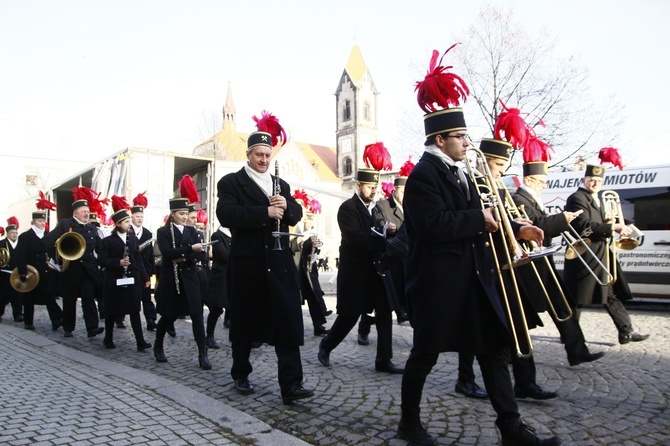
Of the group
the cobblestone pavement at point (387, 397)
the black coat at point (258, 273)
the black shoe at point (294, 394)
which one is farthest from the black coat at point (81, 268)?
the black shoe at point (294, 394)

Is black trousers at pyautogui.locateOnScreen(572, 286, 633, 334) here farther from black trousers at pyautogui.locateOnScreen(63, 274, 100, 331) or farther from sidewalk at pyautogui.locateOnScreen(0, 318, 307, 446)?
black trousers at pyautogui.locateOnScreen(63, 274, 100, 331)

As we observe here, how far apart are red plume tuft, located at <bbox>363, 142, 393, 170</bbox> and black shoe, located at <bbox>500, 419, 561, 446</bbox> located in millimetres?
4472

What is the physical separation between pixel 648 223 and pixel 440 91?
31.3 feet

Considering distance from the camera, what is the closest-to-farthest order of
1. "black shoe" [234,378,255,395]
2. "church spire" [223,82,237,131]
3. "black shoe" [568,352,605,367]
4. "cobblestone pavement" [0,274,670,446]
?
"cobblestone pavement" [0,274,670,446]
"black shoe" [234,378,255,395]
"black shoe" [568,352,605,367]
"church spire" [223,82,237,131]

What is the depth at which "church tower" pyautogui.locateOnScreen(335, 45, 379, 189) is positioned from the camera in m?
79.5

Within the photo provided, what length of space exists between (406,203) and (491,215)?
0.54 meters

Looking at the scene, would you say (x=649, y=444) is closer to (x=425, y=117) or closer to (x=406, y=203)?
(x=406, y=203)

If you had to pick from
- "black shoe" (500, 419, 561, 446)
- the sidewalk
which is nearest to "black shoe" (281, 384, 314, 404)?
the sidewalk

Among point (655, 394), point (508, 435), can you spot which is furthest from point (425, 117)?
point (655, 394)

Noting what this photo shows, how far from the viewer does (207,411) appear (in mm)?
4441

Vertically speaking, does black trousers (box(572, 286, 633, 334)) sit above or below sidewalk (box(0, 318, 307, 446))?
above

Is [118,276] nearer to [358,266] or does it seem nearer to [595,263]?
[358,266]

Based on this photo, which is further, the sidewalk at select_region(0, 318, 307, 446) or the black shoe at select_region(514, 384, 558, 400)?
the black shoe at select_region(514, 384, 558, 400)

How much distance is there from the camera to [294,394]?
4.69 meters
